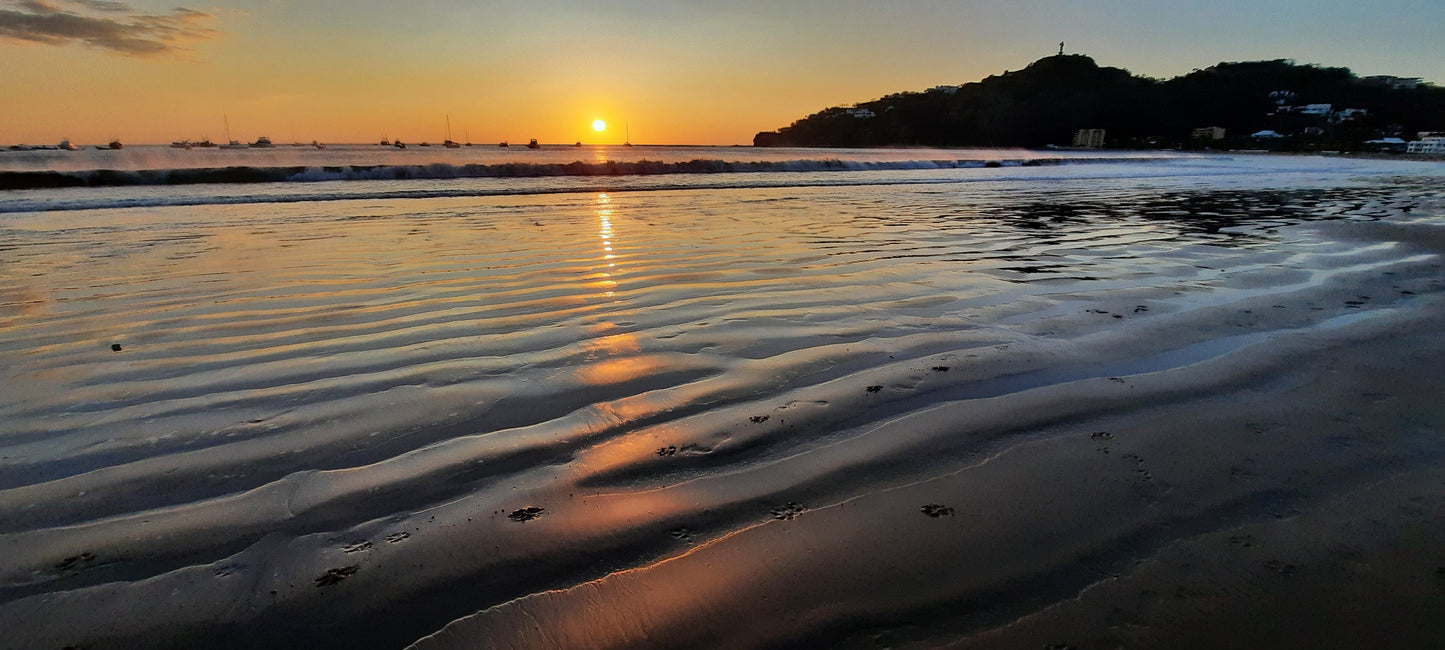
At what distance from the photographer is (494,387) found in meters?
3.14

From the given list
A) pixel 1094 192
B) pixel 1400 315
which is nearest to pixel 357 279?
pixel 1400 315

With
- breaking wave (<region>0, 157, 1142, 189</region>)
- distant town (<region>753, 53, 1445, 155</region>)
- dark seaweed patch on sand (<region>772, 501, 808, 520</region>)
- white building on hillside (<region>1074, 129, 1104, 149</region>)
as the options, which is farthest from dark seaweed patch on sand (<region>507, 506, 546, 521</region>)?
white building on hillside (<region>1074, 129, 1104, 149</region>)

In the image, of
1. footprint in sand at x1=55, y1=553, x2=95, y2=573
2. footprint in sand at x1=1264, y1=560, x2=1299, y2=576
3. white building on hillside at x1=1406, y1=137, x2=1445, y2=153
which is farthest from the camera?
white building on hillside at x1=1406, y1=137, x2=1445, y2=153

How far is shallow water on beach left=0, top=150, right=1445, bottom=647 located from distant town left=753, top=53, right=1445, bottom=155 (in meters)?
86.6

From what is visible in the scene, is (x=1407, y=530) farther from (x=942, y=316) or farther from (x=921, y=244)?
(x=921, y=244)

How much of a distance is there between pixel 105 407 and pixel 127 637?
2067mm

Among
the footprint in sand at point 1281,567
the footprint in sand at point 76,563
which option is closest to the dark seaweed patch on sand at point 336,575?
the footprint in sand at point 76,563

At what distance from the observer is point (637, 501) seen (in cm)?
210

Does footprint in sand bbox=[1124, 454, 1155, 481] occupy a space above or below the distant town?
below

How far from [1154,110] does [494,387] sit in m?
122

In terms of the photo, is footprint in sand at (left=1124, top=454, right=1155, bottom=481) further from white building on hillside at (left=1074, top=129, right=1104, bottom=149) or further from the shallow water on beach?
white building on hillside at (left=1074, top=129, right=1104, bottom=149)

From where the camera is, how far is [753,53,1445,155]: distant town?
83.2 meters

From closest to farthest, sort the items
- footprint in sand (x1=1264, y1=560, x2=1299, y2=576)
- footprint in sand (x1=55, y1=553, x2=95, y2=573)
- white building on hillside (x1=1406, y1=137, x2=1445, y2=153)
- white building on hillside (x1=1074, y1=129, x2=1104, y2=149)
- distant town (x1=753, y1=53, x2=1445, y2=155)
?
1. footprint in sand (x1=1264, y1=560, x2=1299, y2=576)
2. footprint in sand (x1=55, y1=553, x2=95, y2=573)
3. white building on hillside (x1=1406, y1=137, x2=1445, y2=153)
4. distant town (x1=753, y1=53, x2=1445, y2=155)
5. white building on hillside (x1=1074, y1=129, x2=1104, y2=149)

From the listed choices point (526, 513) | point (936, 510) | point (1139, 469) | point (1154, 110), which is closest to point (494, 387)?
point (526, 513)
